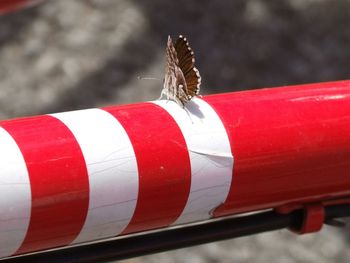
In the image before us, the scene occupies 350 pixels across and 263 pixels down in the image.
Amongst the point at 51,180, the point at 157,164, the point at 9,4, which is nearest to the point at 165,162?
the point at 157,164

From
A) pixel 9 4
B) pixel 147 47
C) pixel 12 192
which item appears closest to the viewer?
pixel 12 192

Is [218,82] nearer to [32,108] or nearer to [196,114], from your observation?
[32,108]

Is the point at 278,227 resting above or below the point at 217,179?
below

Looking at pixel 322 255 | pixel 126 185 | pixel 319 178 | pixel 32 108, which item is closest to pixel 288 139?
pixel 319 178

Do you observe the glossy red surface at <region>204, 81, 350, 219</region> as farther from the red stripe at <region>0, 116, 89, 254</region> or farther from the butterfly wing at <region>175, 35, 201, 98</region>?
the red stripe at <region>0, 116, 89, 254</region>

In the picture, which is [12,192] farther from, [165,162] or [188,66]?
[188,66]

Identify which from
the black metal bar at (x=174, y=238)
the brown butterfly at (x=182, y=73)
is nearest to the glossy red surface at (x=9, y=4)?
the brown butterfly at (x=182, y=73)
